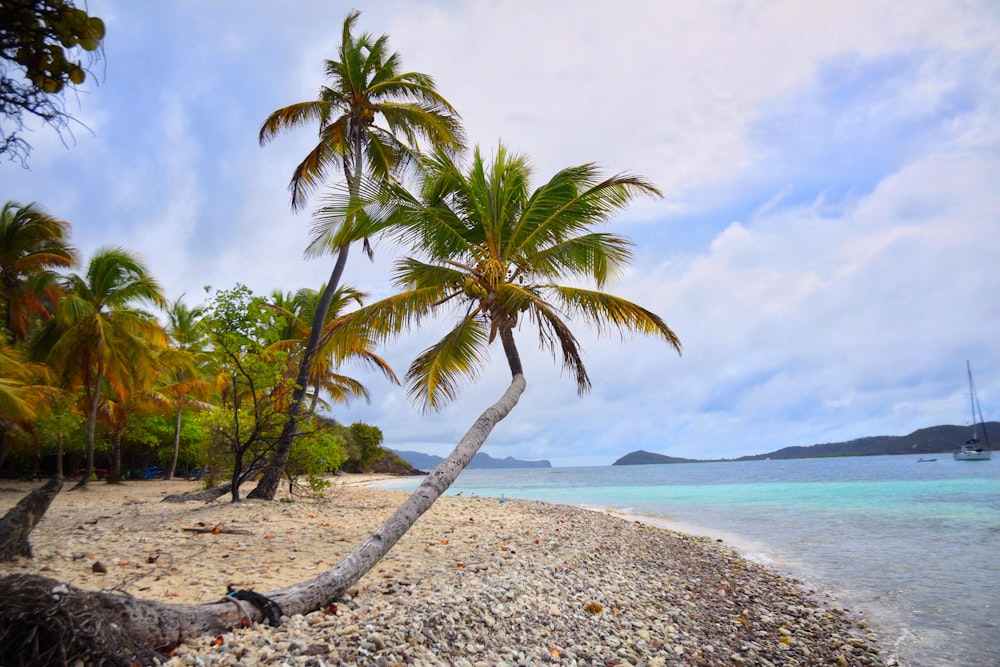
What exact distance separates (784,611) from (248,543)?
22.0 feet

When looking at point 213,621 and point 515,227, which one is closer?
point 213,621

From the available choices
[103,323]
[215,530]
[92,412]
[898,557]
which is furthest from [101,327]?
[898,557]

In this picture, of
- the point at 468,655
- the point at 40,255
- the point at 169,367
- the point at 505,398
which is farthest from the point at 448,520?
the point at 40,255

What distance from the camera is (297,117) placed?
41.7 ft

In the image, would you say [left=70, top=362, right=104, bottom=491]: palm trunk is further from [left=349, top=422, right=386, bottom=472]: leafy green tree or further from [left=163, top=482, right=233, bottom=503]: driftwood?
[left=349, top=422, right=386, bottom=472]: leafy green tree

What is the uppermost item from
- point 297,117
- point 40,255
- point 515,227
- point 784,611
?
point 297,117

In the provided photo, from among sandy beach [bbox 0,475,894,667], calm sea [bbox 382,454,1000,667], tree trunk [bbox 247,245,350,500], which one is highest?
tree trunk [bbox 247,245,350,500]

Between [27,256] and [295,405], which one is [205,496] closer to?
[295,405]

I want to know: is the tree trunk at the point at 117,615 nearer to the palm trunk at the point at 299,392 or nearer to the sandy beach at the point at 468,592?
the sandy beach at the point at 468,592

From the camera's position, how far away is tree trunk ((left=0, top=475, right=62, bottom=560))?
5441 millimetres

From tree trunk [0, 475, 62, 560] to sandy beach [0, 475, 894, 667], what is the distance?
21 cm

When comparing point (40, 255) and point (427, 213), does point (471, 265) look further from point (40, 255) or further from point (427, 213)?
point (40, 255)

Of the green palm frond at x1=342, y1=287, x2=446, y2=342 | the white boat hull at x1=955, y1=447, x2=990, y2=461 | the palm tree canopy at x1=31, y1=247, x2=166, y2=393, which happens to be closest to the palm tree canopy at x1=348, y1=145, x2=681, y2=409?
the green palm frond at x1=342, y1=287, x2=446, y2=342

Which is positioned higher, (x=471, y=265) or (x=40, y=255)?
(x=40, y=255)
